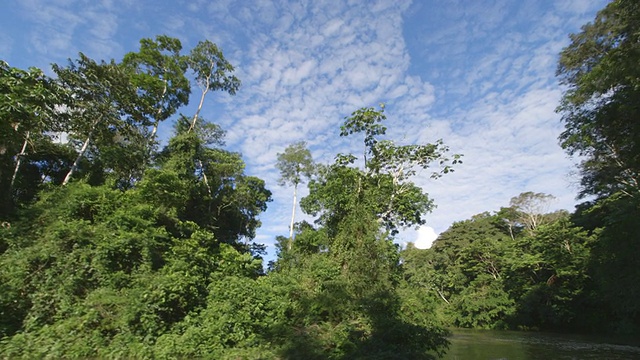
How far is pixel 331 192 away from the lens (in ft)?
64.5

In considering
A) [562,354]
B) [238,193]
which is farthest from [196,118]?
[562,354]

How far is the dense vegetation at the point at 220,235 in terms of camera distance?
9000 mm

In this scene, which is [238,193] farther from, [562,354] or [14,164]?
[562,354]

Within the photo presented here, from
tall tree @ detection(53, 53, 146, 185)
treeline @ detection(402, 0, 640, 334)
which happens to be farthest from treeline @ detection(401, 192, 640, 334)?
tall tree @ detection(53, 53, 146, 185)

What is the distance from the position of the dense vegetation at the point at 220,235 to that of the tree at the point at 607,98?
0.11 m

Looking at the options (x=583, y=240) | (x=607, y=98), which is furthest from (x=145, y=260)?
(x=583, y=240)

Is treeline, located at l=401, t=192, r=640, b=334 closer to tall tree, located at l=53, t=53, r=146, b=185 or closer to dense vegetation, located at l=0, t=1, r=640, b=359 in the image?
dense vegetation, located at l=0, t=1, r=640, b=359

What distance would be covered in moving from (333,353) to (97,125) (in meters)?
15.9

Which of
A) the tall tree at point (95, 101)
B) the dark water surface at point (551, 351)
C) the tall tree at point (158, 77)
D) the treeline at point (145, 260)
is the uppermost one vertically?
the tall tree at point (158, 77)

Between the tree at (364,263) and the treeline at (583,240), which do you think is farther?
the treeline at (583,240)

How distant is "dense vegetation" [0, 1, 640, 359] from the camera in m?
9.00

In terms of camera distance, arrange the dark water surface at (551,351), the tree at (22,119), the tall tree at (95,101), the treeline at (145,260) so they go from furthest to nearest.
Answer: the tall tree at (95,101) → the dark water surface at (551,351) → the tree at (22,119) → the treeline at (145,260)

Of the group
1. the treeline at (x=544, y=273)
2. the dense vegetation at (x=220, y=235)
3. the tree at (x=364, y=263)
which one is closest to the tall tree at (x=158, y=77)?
the dense vegetation at (x=220, y=235)

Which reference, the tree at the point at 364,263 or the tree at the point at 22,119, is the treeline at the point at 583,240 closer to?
the tree at the point at 364,263
